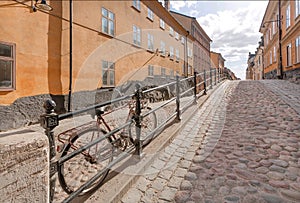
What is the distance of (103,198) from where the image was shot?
195 cm

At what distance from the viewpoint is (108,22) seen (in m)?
11.0

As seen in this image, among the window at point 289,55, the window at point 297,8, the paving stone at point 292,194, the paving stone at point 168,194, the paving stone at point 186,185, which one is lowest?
the paving stone at point 168,194

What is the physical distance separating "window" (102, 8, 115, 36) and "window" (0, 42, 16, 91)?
4.84 metres

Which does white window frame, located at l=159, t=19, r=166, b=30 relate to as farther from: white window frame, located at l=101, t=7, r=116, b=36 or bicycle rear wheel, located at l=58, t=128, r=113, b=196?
bicycle rear wheel, located at l=58, t=128, r=113, b=196

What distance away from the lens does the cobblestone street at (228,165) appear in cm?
212

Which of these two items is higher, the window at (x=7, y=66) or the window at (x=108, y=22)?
the window at (x=108, y=22)

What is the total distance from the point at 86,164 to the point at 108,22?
371 inches

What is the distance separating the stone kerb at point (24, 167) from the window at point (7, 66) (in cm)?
656

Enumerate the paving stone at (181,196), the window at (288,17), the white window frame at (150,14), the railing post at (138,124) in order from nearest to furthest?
the paving stone at (181,196) < the railing post at (138,124) < the window at (288,17) < the white window frame at (150,14)

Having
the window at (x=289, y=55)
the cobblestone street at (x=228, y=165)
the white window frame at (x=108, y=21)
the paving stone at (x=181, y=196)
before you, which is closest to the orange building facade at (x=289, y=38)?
the window at (x=289, y=55)

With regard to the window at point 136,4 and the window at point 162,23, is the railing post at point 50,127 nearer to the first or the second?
the window at point 136,4

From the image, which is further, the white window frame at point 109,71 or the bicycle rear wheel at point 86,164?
the white window frame at point 109,71

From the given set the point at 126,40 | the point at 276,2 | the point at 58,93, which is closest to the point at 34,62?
the point at 58,93

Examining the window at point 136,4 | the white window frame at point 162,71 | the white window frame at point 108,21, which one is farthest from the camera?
the white window frame at point 162,71
